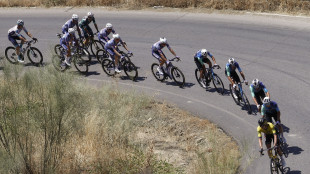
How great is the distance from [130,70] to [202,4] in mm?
9290

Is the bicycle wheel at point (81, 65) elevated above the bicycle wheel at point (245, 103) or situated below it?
above

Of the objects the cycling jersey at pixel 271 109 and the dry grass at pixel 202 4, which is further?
the dry grass at pixel 202 4

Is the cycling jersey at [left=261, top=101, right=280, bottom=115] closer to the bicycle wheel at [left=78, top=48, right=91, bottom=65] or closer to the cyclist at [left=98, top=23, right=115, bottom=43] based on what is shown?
the cyclist at [left=98, top=23, right=115, bottom=43]

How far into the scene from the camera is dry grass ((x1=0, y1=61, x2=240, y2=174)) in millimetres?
14016

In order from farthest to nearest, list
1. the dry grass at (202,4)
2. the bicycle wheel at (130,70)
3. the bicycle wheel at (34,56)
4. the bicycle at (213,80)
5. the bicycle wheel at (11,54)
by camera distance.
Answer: the dry grass at (202,4) → the bicycle wheel at (11,54) → the bicycle wheel at (34,56) → the bicycle wheel at (130,70) → the bicycle at (213,80)

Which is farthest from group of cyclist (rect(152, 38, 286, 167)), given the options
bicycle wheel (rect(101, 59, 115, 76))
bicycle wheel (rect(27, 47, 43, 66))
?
bicycle wheel (rect(27, 47, 43, 66))

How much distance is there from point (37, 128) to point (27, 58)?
1050 cm

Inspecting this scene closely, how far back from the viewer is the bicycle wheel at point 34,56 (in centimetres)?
2328

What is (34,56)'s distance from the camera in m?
23.3

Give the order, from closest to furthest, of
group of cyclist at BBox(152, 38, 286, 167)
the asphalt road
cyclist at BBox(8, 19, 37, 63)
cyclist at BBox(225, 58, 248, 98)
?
group of cyclist at BBox(152, 38, 286, 167) < the asphalt road < cyclist at BBox(225, 58, 248, 98) < cyclist at BBox(8, 19, 37, 63)

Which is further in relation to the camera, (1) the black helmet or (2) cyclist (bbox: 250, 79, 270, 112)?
(2) cyclist (bbox: 250, 79, 270, 112)

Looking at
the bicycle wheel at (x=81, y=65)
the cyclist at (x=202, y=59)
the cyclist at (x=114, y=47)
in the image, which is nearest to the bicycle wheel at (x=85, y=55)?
the bicycle wheel at (x=81, y=65)

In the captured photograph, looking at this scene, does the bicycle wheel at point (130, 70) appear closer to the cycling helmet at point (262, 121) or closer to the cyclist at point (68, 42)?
the cyclist at point (68, 42)

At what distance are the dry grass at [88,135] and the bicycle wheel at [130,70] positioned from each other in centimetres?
298
